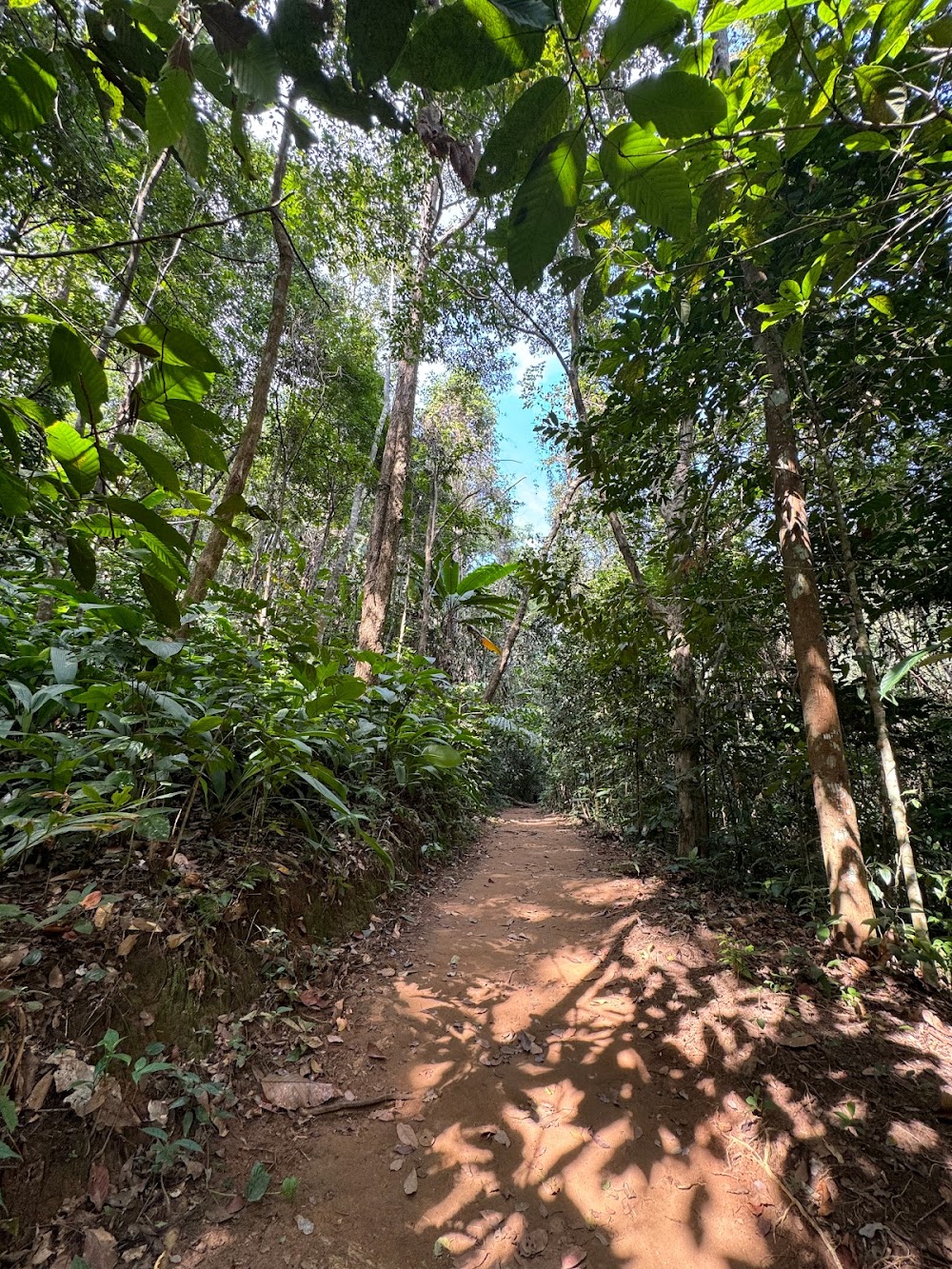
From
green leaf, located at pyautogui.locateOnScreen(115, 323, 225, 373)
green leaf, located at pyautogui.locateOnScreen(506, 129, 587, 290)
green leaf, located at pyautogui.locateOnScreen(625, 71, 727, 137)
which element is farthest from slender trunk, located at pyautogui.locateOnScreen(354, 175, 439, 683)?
green leaf, located at pyautogui.locateOnScreen(625, 71, 727, 137)

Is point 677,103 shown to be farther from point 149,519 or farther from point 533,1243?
point 533,1243

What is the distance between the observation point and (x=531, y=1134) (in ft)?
6.00

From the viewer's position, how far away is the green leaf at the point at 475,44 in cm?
65

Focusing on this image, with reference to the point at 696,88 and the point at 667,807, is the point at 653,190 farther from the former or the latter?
the point at 667,807

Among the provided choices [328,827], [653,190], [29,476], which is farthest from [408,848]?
[653,190]

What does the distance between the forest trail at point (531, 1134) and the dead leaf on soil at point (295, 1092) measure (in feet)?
0.19

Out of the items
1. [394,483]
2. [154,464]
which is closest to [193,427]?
[154,464]

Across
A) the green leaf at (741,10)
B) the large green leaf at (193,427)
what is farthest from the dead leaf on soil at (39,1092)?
the green leaf at (741,10)

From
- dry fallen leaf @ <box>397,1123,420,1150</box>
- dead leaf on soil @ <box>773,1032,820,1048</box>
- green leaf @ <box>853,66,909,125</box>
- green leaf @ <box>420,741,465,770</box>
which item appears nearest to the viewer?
green leaf @ <box>853,66,909,125</box>

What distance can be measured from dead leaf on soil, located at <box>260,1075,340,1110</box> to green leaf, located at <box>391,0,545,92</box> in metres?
2.82

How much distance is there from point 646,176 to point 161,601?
3.17 ft

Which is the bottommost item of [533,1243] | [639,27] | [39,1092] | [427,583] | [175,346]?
[533,1243]

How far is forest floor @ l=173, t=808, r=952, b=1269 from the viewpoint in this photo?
1440 millimetres

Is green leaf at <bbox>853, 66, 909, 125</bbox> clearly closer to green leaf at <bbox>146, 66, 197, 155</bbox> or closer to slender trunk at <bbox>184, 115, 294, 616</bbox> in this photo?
green leaf at <bbox>146, 66, 197, 155</bbox>
